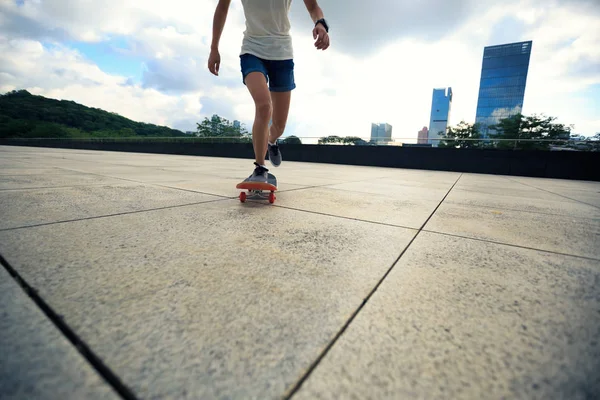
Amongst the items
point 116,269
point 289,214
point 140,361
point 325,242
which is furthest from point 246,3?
point 140,361

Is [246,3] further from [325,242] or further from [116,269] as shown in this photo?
[116,269]

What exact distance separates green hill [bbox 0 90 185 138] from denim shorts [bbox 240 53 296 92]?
6134 cm

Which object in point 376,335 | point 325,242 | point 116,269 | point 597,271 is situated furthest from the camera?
point 325,242

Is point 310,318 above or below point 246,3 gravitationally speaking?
below

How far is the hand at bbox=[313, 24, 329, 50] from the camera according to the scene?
218cm

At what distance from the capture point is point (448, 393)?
441mm

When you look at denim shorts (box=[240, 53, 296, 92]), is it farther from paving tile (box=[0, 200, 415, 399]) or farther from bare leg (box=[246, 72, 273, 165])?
paving tile (box=[0, 200, 415, 399])

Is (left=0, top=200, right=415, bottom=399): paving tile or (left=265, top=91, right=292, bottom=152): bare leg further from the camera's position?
(left=265, top=91, right=292, bottom=152): bare leg

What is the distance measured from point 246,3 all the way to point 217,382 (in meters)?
2.69

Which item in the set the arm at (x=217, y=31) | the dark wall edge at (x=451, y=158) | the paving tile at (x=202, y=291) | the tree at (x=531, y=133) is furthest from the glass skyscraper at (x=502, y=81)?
the paving tile at (x=202, y=291)

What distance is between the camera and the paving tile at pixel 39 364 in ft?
1.33

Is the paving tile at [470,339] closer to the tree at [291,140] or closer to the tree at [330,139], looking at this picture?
the tree at [330,139]

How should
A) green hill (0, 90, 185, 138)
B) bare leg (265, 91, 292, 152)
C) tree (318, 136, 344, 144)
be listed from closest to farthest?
bare leg (265, 91, 292, 152), tree (318, 136, 344, 144), green hill (0, 90, 185, 138)

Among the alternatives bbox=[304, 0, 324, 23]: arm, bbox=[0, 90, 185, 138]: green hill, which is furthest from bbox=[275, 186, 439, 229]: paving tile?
bbox=[0, 90, 185, 138]: green hill
